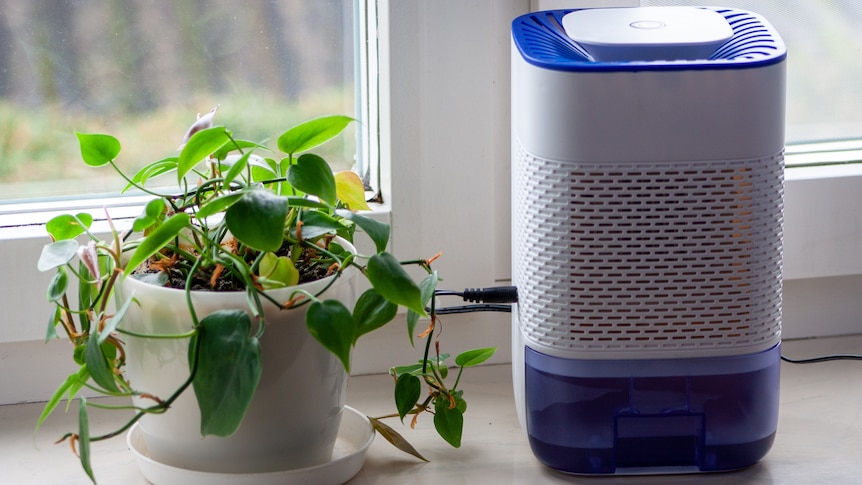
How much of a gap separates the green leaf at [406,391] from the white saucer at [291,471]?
0.03 meters

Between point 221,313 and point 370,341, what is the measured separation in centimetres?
33

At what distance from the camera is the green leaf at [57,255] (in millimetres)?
636

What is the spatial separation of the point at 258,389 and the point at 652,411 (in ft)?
0.89

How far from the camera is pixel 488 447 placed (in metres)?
0.79

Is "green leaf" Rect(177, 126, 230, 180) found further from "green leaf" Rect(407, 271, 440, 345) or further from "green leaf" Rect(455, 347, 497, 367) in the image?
"green leaf" Rect(455, 347, 497, 367)

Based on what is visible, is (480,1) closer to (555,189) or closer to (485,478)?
(555,189)

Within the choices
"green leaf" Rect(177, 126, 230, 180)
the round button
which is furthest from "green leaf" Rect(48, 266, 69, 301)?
the round button

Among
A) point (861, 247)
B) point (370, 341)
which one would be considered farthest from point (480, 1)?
point (861, 247)

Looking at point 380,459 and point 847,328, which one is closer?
point 380,459

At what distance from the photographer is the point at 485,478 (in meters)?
0.74

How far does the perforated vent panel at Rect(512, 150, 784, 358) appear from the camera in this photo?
65 centimetres

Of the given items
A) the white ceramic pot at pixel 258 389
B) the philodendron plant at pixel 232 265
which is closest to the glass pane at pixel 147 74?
the philodendron plant at pixel 232 265

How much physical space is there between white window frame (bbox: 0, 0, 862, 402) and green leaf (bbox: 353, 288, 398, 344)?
24 cm

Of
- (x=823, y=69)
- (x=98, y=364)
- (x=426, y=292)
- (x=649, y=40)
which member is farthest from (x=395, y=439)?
(x=823, y=69)
